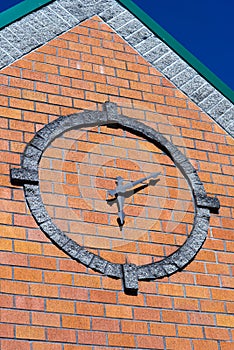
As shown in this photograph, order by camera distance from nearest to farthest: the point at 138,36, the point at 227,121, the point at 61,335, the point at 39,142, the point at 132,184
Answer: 1. the point at 61,335
2. the point at 39,142
3. the point at 132,184
4. the point at 227,121
5. the point at 138,36

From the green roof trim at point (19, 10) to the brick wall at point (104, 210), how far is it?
38cm

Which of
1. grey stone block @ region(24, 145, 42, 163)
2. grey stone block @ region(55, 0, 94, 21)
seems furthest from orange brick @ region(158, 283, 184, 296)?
grey stone block @ region(55, 0, 94, 21)

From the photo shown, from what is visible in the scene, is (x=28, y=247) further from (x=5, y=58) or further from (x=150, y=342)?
(x=5, y=58)

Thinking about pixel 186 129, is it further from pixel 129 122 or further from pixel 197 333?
pixel 197 333

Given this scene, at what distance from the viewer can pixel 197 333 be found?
7.66m

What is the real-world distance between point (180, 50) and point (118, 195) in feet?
6.74

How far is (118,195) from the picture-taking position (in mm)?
8109

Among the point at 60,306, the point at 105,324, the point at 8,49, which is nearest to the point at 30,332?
the point at 60,306

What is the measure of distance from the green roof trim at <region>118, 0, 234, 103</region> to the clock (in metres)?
1.03

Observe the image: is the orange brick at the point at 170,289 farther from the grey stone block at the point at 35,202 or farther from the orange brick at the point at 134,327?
the grey stone block at the point at 35,202

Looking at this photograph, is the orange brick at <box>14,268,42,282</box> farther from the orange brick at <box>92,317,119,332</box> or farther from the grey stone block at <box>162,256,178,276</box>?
the grey stone block at <box>162,256,178,276</box>

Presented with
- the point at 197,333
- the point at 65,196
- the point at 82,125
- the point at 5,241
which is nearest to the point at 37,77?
the point at 82,125

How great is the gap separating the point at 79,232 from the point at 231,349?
1.56 meters

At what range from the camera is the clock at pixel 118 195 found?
765 centimetres
